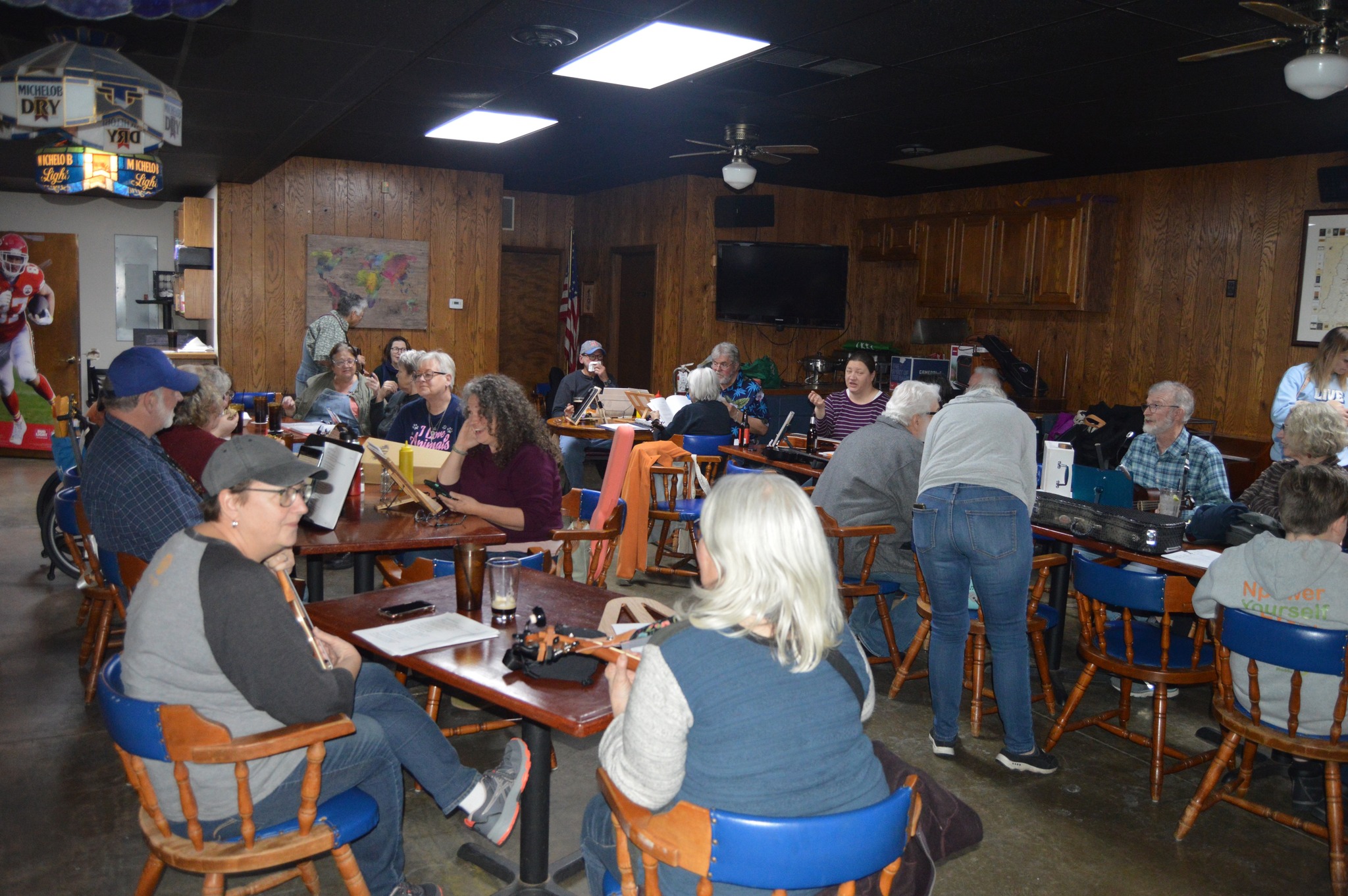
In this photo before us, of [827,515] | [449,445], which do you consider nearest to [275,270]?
[449,445]

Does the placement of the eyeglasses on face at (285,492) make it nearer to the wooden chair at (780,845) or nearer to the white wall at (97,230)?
the wooden chair at (780,845)

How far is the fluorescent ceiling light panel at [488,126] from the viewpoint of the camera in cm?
679

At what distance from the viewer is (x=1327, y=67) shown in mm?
3564

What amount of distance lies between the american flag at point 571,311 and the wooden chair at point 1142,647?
26.3 feet

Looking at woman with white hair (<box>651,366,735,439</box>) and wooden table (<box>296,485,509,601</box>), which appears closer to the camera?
wooden table (<box>296,485,509,601</box>)

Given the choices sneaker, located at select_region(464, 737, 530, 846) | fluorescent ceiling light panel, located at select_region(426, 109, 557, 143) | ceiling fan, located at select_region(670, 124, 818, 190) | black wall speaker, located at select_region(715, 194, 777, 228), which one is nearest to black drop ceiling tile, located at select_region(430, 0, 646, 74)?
fluorescent ceiling light panel, located at select_region(426, 109, 557, 143)

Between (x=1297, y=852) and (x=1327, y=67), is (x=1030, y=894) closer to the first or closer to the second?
(x=1297, y=852)

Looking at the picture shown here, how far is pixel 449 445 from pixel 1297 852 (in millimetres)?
3713

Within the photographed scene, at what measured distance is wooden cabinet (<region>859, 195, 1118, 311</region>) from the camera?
25.8 ft

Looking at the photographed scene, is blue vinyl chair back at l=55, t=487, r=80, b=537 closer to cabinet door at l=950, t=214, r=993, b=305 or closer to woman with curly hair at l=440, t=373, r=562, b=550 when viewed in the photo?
woman with curly hair at l=440, t=373, r=562, b=550

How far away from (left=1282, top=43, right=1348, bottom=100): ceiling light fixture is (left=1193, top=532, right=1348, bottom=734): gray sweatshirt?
1.81 m

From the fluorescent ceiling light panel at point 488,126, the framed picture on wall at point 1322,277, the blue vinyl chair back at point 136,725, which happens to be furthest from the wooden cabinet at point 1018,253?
the blue vinyl chair back at point 136,725

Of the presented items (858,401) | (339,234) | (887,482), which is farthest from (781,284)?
(887,482)

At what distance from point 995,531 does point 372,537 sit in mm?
2148
